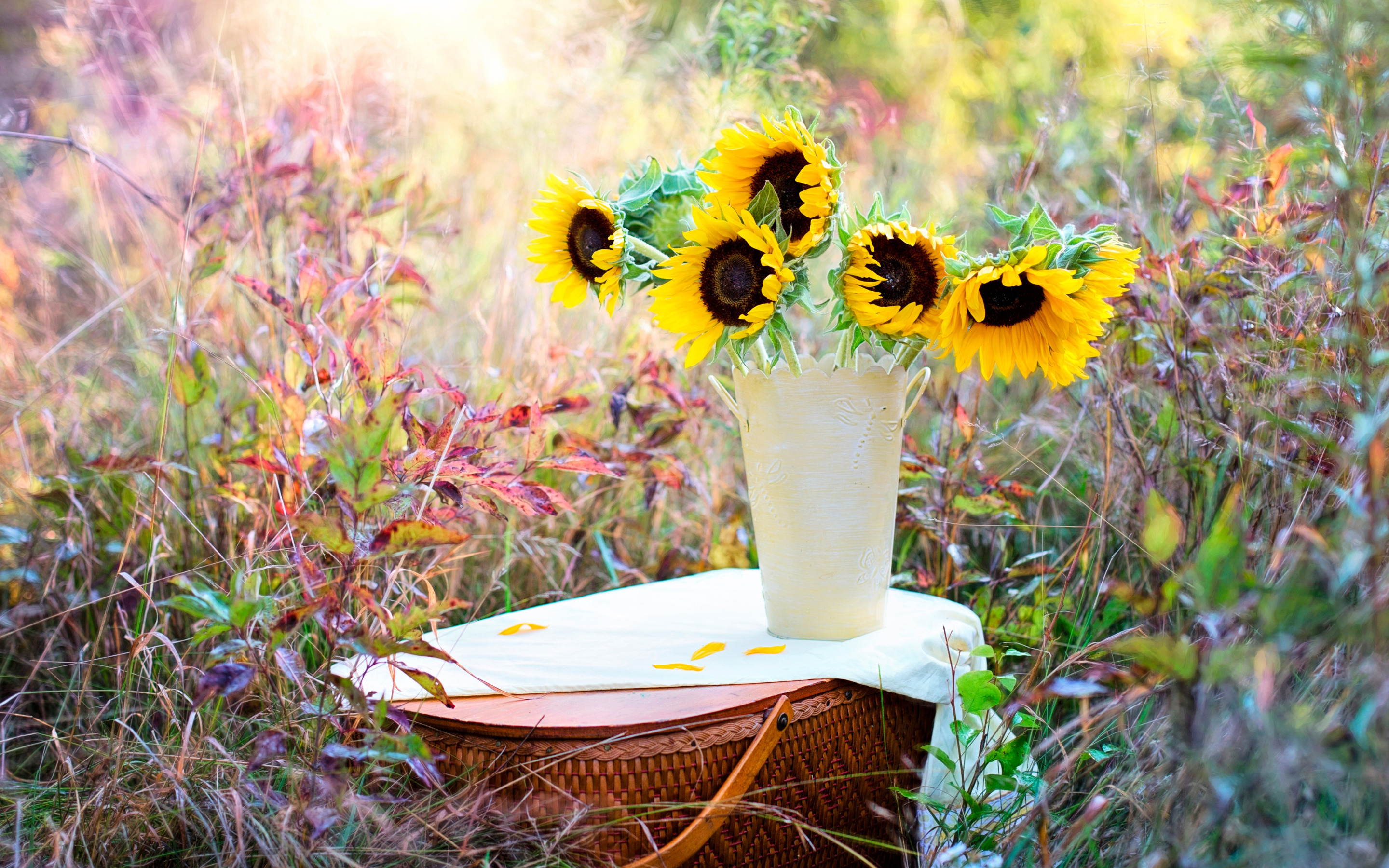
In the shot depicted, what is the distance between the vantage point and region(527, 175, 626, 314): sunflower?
43.2 inches

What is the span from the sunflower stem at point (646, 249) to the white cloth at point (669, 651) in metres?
0.50

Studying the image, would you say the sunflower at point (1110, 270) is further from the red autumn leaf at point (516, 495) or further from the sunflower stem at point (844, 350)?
the red autumn leaf at point (516, 495)

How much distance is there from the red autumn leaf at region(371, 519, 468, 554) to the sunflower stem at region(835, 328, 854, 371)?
0.50m

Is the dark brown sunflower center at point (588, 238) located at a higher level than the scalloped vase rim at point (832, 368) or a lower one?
higher

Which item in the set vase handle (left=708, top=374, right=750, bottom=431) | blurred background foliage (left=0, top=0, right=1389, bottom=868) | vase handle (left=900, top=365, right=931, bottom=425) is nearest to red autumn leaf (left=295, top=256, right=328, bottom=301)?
blurred background foliage (left=0, top=0, right=1389, bottom=868)

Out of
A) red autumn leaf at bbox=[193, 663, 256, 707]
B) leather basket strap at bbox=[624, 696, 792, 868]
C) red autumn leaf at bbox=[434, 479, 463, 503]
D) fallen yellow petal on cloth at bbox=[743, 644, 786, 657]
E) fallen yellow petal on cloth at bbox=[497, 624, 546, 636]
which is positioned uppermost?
red autumn leaf at bbox=[434, 479, 463, 503]

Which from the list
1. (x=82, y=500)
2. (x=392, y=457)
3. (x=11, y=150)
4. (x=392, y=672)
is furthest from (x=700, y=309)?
(x=11, y=150)

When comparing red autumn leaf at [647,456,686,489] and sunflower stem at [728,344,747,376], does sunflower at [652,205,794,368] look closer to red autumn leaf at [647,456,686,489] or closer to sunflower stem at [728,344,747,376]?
sunflower stem at [728,344,747,376]

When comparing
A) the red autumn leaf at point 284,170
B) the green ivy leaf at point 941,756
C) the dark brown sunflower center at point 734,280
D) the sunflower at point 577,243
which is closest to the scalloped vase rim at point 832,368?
the dark brown sunflower center at point 734,280

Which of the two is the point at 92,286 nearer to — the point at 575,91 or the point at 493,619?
the point at 575,91

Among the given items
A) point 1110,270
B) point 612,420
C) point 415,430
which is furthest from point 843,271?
point 612,420

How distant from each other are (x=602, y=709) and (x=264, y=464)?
1.74ft

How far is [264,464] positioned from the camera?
1.14 metres

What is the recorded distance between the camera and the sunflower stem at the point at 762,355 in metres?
1.12
